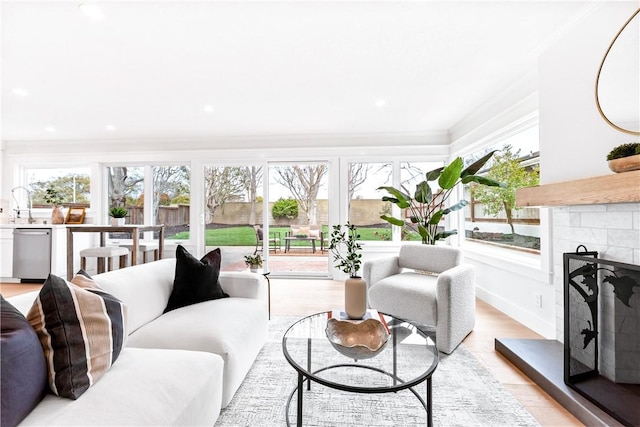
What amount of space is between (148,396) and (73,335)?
354 mm

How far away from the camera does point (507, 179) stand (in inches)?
130

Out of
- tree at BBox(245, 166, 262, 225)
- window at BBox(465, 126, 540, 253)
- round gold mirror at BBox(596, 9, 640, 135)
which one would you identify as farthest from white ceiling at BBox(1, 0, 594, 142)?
tree at BBox(245, 166, 262, 225)

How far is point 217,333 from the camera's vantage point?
1.60 meters

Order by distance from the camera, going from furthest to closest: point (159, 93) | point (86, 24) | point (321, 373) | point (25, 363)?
point (159, 93) → point (86, 24) → point (321, 373) → point (25, 363)

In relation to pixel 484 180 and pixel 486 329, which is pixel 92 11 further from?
pixel 486 329

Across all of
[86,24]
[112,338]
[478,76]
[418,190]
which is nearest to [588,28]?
[478,76]

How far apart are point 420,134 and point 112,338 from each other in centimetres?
469

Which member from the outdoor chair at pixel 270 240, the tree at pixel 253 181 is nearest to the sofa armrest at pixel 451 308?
the outdoor chair at pixel 270 240

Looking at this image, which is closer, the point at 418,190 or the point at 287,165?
the point at 418,190

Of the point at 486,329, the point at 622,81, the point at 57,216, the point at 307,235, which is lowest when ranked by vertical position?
the point at 486,329

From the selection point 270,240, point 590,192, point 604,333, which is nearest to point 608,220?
point 590,192

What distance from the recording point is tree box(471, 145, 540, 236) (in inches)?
120

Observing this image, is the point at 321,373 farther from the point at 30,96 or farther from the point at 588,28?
the point at 30,96

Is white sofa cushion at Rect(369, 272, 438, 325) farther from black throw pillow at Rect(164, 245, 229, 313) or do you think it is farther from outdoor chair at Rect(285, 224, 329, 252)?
outdoor chair at Rect(285, 224, 329, 252)
